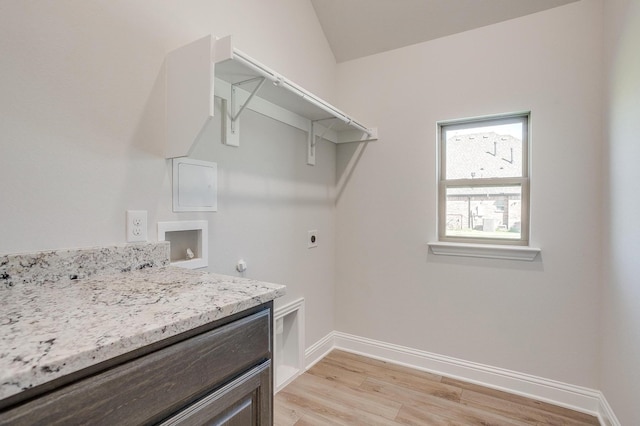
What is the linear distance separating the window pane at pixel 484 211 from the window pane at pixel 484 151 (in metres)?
0.11

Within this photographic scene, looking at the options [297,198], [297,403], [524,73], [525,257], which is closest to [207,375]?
[297,403]

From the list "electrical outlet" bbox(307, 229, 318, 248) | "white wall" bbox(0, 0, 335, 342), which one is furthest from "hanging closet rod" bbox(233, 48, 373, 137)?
"electrical outlet" bbox(307, 229, 318, 248)

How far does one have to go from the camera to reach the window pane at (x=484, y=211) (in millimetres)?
2107

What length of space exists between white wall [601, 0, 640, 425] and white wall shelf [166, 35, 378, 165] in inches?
56.5

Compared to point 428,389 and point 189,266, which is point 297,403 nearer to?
point 428,389

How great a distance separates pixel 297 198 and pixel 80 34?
4.58 feet

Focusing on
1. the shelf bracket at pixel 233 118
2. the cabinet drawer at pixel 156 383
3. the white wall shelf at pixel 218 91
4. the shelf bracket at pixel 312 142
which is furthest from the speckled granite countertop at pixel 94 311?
the shelf bracket at pixel 312 142

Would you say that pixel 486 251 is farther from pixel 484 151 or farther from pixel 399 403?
pixel 399 403

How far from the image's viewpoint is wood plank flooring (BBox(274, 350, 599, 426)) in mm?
1746

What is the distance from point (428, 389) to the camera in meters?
2.04

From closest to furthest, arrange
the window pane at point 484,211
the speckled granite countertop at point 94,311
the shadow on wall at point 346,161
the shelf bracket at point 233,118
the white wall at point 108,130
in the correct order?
the speckled granite countertop at point 94,311 → the white wall at point 108,130 → the shelf bracket at point 233,118 → the window pane at point 484,211 → the shadow on wall at point 346,161

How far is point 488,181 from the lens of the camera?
2174mm

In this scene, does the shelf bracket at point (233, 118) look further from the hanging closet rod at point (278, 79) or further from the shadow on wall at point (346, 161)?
the shadow on wall at point (346, 161)

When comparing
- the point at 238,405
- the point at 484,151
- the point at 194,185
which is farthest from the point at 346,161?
the point at 238,405
